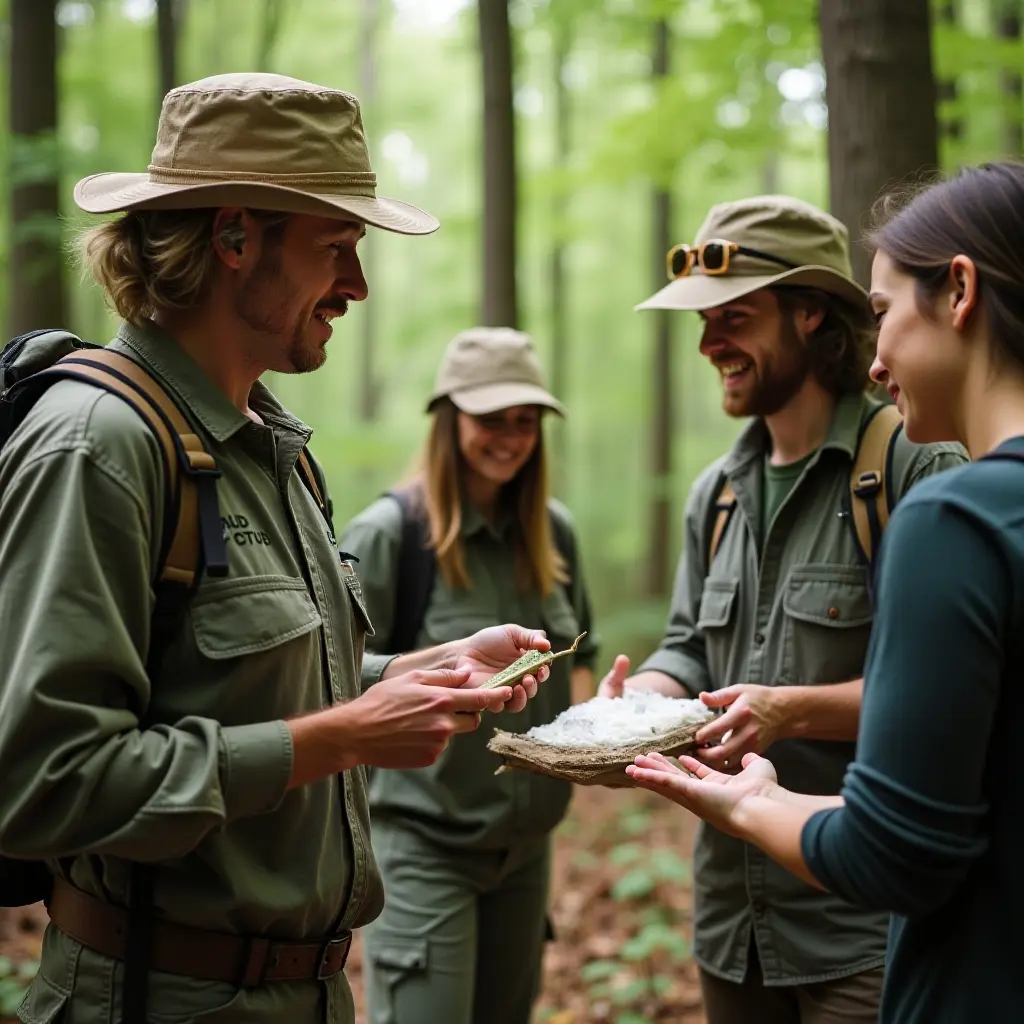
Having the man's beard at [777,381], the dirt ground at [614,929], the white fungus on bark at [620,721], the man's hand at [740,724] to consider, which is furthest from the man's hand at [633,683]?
the dirt ground at [614,929]

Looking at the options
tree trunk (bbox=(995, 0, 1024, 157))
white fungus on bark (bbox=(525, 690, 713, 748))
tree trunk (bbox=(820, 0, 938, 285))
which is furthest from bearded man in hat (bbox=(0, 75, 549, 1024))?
tree trunk (bbox=(995, 0, 1024, 157))

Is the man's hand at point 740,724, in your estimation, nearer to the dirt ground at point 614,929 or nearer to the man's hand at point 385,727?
the man's hand at point 385,727

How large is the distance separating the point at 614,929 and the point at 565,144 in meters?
12.9

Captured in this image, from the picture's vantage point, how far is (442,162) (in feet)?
79.1

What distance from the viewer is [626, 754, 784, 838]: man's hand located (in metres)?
2.18

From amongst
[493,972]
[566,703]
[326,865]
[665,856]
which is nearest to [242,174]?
[326,865]

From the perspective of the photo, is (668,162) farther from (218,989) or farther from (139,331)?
(218,989)

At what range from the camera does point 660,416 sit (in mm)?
13648

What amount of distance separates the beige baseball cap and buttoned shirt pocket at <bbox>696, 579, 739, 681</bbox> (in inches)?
48.2

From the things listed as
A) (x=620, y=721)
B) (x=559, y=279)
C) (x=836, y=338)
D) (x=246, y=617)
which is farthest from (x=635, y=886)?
(x=559, y=279)

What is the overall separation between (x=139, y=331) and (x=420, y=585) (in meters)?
2.24

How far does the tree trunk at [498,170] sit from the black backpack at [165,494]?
5.48 m

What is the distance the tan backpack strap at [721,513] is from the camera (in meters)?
→ 3.97

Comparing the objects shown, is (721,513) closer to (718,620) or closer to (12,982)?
(718,620)
